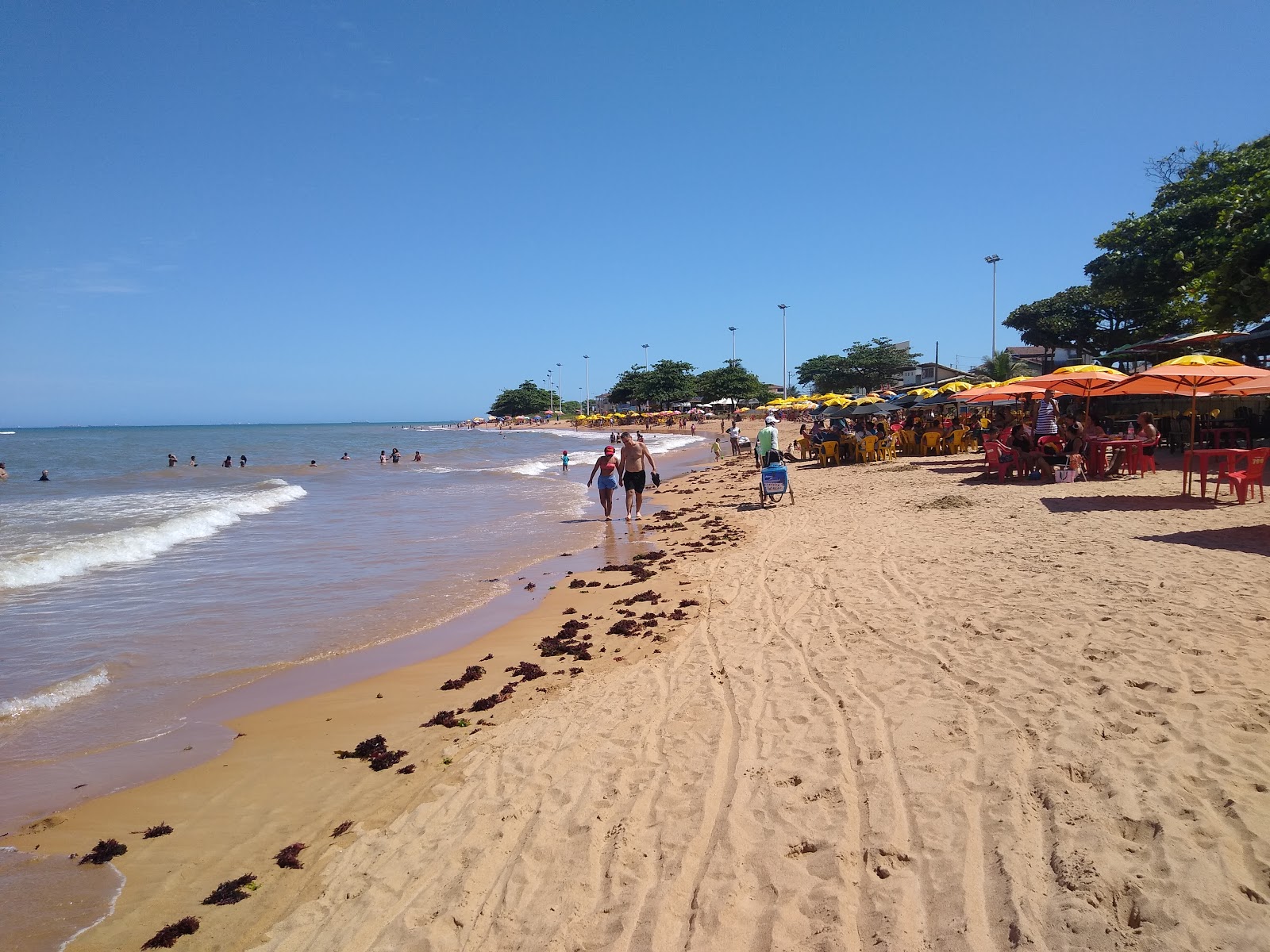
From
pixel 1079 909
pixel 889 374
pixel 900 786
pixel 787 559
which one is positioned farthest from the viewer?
pixel 889 374

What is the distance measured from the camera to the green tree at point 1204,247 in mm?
13586

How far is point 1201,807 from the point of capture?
2648 millimetres

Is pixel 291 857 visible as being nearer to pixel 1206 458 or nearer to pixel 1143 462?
pixel 1206 458

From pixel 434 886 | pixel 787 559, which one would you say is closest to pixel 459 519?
pixel 787 559

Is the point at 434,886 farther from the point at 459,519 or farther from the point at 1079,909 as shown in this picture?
the point at 459,519

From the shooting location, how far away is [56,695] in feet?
18.0

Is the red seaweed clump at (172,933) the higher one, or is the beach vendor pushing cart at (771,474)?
the beach vendor pushing cart at (771,474)

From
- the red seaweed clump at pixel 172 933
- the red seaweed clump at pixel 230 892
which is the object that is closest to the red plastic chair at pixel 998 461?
the red seaweed clump at pixel 230 892

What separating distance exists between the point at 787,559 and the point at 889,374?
6821 cm

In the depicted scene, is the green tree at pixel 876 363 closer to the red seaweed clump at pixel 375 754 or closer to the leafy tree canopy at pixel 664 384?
the leafy tree canopy at pixel 664 384

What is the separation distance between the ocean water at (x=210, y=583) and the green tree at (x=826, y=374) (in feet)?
190

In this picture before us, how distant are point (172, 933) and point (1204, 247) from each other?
1091 inches

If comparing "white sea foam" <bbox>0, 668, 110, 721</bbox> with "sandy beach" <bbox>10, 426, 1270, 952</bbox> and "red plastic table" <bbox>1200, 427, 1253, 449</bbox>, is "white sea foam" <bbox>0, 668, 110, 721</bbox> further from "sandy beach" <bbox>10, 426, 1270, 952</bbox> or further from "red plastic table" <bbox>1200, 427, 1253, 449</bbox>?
"red plastic table" <bbox>1200, 427, 1253, 449</bbox>

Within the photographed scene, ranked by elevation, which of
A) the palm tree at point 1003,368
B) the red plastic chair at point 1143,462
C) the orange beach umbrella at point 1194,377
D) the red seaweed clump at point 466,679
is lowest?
the red seaweed clump at point 466,679
